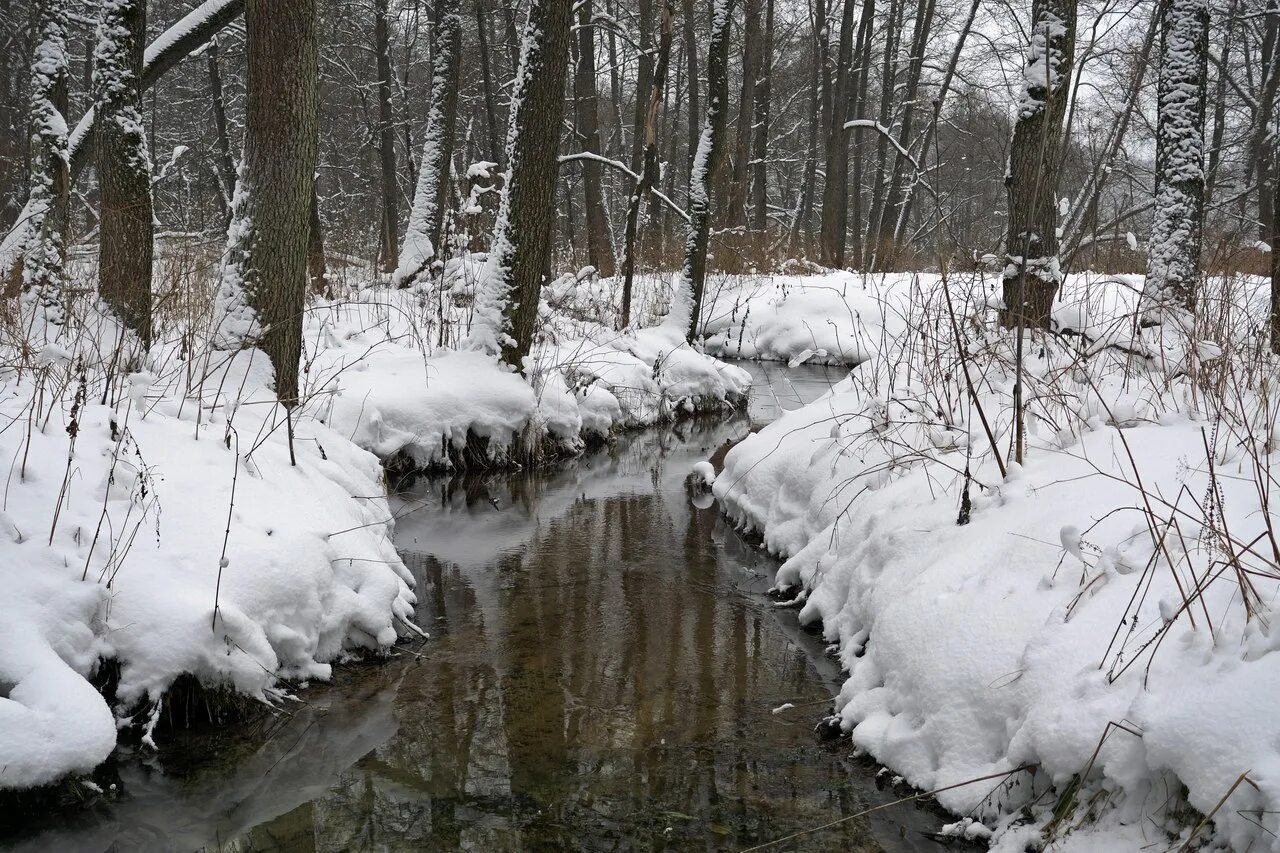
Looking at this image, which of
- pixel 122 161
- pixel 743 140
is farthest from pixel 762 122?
pixel 122 161

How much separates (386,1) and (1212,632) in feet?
50.5

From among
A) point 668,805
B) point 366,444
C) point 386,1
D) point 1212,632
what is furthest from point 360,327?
point 386,1

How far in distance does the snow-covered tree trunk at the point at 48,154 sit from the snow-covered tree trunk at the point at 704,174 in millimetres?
6068

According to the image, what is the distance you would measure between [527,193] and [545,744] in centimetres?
488

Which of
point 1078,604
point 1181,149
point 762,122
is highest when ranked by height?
point 762,122

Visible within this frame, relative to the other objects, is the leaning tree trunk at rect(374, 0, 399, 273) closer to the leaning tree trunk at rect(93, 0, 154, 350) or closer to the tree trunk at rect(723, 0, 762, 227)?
the tree trunk at rect(723, 0, 762, 227)

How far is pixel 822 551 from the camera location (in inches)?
173

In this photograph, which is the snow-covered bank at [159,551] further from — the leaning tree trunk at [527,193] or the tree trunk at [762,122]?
the tree trunk at [762,122]

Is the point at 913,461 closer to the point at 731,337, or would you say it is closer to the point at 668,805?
the point at 668,805

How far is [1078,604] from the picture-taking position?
2605 millimetres

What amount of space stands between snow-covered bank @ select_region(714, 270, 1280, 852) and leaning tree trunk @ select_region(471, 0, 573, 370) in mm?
3419

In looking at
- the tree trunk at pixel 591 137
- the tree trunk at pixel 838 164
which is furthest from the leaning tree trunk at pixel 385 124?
the tree trunk at pixel 838 164

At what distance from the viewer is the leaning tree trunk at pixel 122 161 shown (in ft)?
18.4

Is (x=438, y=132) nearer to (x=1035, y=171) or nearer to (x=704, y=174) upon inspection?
(x=704, y=174)
